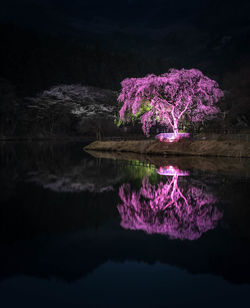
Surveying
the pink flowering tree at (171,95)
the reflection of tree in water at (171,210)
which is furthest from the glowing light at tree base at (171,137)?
the reflection of tree in water at (171,210)

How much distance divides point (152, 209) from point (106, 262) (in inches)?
152

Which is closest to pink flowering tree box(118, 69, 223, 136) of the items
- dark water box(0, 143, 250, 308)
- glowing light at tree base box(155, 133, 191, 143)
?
glowing light at tree base box(155, 133, 191, 143)

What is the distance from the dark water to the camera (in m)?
4.96

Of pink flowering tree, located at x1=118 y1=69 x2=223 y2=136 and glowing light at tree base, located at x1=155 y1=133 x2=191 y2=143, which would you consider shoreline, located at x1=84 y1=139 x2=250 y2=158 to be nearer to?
glowing light at tree base, located at x1=155 y1=133 x2=191 y2=143

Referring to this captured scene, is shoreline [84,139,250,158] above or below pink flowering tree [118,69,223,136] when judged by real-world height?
below

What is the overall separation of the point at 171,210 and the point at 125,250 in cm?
319

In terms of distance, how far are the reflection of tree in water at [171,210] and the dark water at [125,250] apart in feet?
0.09

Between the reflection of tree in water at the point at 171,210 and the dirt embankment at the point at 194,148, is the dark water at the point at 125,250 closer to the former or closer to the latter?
the reflection of tree in water at the point at 171,210

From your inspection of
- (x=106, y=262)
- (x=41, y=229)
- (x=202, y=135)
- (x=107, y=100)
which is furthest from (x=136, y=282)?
(x=107, y=100)

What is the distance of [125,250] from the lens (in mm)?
6684

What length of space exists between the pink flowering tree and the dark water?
89.9ft

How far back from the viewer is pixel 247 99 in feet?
136

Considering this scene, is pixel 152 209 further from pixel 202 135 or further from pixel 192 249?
pixel 202 135

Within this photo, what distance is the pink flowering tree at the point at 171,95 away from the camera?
38.1 metres
